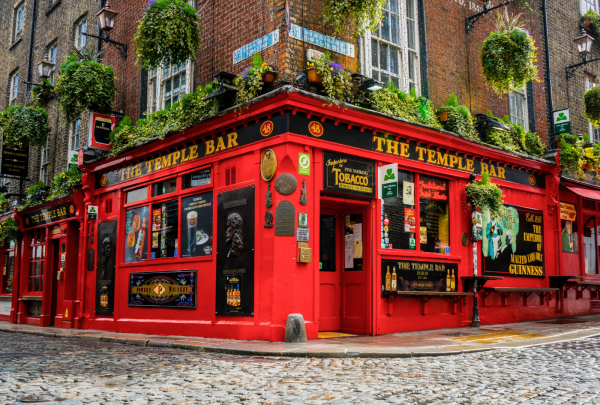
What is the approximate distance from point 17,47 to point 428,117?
17.4 metres

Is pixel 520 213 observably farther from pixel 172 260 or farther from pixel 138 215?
pixel 138 215

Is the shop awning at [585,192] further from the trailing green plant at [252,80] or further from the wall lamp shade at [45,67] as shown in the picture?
the wall lamp shade at [45,67]

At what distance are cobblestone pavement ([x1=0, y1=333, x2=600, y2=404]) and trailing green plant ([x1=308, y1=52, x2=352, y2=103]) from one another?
4.80 m

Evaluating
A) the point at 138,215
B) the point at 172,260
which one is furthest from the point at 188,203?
the point at 138,215

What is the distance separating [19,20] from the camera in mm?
22141

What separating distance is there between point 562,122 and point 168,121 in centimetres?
1068

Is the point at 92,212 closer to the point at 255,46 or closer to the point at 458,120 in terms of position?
the point at 255,46

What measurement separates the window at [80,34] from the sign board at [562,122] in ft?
45.7

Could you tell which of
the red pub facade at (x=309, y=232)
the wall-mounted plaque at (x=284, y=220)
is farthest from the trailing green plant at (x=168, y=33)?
the wall-mounted plaque at (x=284, y=220)

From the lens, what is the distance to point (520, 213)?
13609 mm

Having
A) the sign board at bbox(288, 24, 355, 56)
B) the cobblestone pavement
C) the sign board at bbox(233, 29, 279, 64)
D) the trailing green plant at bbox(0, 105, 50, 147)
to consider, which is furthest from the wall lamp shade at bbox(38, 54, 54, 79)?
the cobblestone pavement

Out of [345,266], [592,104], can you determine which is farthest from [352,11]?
[592,104]

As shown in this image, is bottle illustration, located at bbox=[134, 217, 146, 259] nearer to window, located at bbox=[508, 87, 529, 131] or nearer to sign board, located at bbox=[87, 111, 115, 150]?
sign board, located at bbox=[87, 111, 115, 150]

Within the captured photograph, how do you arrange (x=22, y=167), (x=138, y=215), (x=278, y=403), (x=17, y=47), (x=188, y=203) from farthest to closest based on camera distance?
1. (x=17, y=47)
2. (x=22, y=167)
3. (x=138, y=215)
4. (x=188, y=203)
5. (x=278, y=403)
